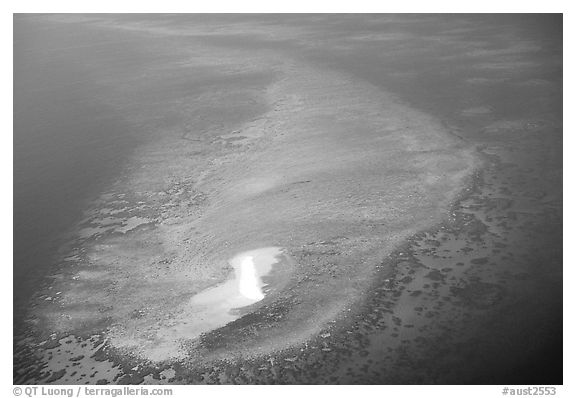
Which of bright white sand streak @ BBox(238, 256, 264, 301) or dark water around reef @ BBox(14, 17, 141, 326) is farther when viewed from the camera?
dark water around reef @ BBox(14, 17, 141, 326)

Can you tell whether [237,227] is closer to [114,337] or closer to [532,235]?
[114,337]

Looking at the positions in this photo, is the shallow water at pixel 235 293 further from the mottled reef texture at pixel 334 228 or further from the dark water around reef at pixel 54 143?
the dark water around reef at pixel 54 143

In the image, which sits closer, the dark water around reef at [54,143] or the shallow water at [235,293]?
the shallow water at [235,293]

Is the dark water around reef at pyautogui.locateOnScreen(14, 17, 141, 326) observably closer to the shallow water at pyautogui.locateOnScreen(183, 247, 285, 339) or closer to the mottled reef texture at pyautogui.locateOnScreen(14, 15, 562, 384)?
the mottled reef texture at pyautogui.locateOnScreen(14, 15, 562, 384)

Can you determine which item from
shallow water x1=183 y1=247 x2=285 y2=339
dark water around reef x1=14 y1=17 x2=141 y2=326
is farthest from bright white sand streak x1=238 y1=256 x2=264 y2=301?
dark water around reef x1=14 y1=17 x2=141 y2=326

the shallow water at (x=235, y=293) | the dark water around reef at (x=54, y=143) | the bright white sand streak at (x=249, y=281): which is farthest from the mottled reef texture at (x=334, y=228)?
the dark water around reef at (x=54, y=143)

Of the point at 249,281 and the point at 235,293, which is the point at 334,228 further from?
the point at 235,293

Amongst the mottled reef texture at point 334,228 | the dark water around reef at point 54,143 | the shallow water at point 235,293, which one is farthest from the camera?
the dark water around reef at point 54,143

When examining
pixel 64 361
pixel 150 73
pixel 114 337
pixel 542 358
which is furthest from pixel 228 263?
pixel 150 73
